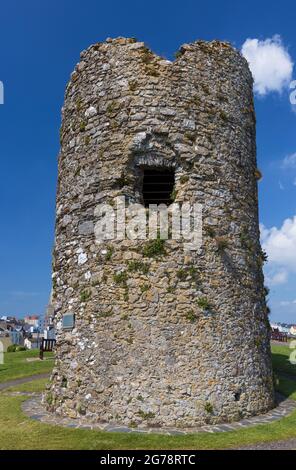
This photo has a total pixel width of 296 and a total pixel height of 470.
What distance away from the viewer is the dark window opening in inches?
372

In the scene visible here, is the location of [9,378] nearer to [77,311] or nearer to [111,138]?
[77,311]

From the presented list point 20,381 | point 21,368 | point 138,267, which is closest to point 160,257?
point 138,267

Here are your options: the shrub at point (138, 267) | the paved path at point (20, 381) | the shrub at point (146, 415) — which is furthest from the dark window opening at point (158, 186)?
the paved path at point (20, 381)

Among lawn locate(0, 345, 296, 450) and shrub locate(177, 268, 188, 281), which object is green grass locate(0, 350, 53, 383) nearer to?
lawn locate(0, 345, 296, 450)

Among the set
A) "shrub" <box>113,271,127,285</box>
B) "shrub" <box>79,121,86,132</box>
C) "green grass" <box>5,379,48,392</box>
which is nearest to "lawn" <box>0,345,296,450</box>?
"shrub" <box>113,271,127,285</box>

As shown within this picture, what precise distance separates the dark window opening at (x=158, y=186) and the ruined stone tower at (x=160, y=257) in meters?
0.04

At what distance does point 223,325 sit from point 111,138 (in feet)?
14.8

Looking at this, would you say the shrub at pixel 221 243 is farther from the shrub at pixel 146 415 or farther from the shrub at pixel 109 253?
the shrub at pixel 146 415

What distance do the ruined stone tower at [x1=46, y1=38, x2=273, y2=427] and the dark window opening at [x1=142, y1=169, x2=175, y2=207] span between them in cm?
4

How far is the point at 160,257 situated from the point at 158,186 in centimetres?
186

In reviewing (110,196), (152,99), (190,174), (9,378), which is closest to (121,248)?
(110,196)

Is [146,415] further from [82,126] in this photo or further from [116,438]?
[82,126]

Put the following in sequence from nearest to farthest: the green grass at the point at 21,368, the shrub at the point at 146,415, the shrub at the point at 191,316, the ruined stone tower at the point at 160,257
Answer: the shrub at the point at 146,415 < the ruined stone tower at the point at 160,257 < the shrub at the point at 191,316 < the green grass at the point at 21,368

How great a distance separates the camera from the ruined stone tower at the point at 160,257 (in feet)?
26.7
